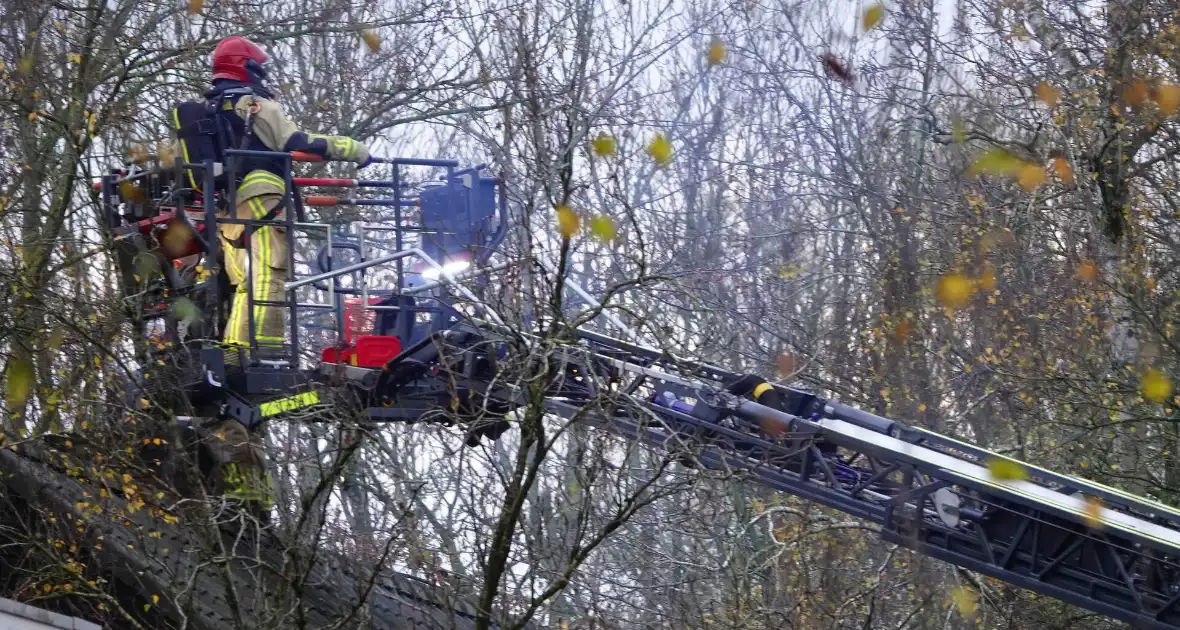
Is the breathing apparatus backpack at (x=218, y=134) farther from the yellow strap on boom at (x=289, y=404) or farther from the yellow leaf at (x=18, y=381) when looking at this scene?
the yellow leaf at (x=18, y=381)

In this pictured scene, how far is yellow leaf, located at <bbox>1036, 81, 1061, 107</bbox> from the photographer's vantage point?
41.6 ft

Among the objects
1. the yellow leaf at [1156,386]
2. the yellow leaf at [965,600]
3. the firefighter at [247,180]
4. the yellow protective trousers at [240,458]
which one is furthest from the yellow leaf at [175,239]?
the yellow leaf at [1156,386]

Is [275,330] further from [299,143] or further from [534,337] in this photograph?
[534,337]

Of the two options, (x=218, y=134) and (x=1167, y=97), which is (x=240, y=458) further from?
(x=1167, y=97)

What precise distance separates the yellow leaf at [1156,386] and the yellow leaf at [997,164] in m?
2.68

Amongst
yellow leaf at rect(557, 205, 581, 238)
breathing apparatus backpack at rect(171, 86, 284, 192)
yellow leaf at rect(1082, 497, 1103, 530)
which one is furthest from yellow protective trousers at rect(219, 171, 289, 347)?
yellow leaf at rect(1082, 497, 1103, 530)

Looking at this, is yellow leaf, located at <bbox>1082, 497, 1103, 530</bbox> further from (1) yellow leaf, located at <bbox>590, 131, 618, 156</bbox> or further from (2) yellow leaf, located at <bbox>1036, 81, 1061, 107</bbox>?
(2) yellow leaf, located at <bbox>1036, 81, 1061, 107</bbox>

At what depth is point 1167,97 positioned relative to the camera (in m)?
11.8

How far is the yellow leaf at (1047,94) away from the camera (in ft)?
41.6

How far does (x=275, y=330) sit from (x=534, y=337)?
8.43 ft

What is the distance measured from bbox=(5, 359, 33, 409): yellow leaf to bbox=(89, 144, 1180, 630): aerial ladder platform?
161cm

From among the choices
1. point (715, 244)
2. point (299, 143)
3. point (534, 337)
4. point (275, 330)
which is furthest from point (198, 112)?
point (715, 244)

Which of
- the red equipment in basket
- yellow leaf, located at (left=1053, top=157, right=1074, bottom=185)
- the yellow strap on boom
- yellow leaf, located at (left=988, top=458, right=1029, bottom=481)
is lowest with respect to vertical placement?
yellow leaf, located at (left=988, top=458, right=1029, bottom=481)

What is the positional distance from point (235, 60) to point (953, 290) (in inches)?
328
